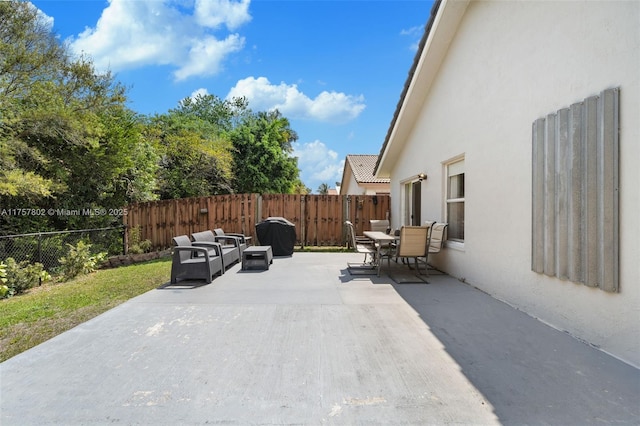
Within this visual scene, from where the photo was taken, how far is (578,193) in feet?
11.1

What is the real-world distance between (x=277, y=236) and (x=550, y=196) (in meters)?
7.53

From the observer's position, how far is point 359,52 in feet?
36.9

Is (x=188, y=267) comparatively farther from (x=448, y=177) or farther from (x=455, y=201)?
(x=448, y=177)

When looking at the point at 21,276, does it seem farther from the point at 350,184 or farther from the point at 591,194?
the point at 350,184

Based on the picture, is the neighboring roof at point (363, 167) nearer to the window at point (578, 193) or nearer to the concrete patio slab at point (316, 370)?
the window at point (578, 193)

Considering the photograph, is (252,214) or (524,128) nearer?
(524,128)

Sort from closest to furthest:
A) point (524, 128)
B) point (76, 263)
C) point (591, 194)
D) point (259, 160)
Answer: point (591, 194)
point (524, 128)
point (76, 263)
point (259, 160)

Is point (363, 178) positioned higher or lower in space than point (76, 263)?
higher

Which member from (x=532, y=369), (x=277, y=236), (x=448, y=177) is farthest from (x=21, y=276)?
(x=448, y=177)

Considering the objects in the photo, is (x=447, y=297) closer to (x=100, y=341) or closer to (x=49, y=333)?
(x=100, y=341)

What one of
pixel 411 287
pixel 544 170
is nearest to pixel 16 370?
pixel 411 287

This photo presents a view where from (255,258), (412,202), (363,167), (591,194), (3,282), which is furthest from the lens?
(363,167)

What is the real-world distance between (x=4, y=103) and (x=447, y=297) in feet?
38.0

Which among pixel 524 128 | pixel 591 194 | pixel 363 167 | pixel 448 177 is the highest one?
pixel 363 167
